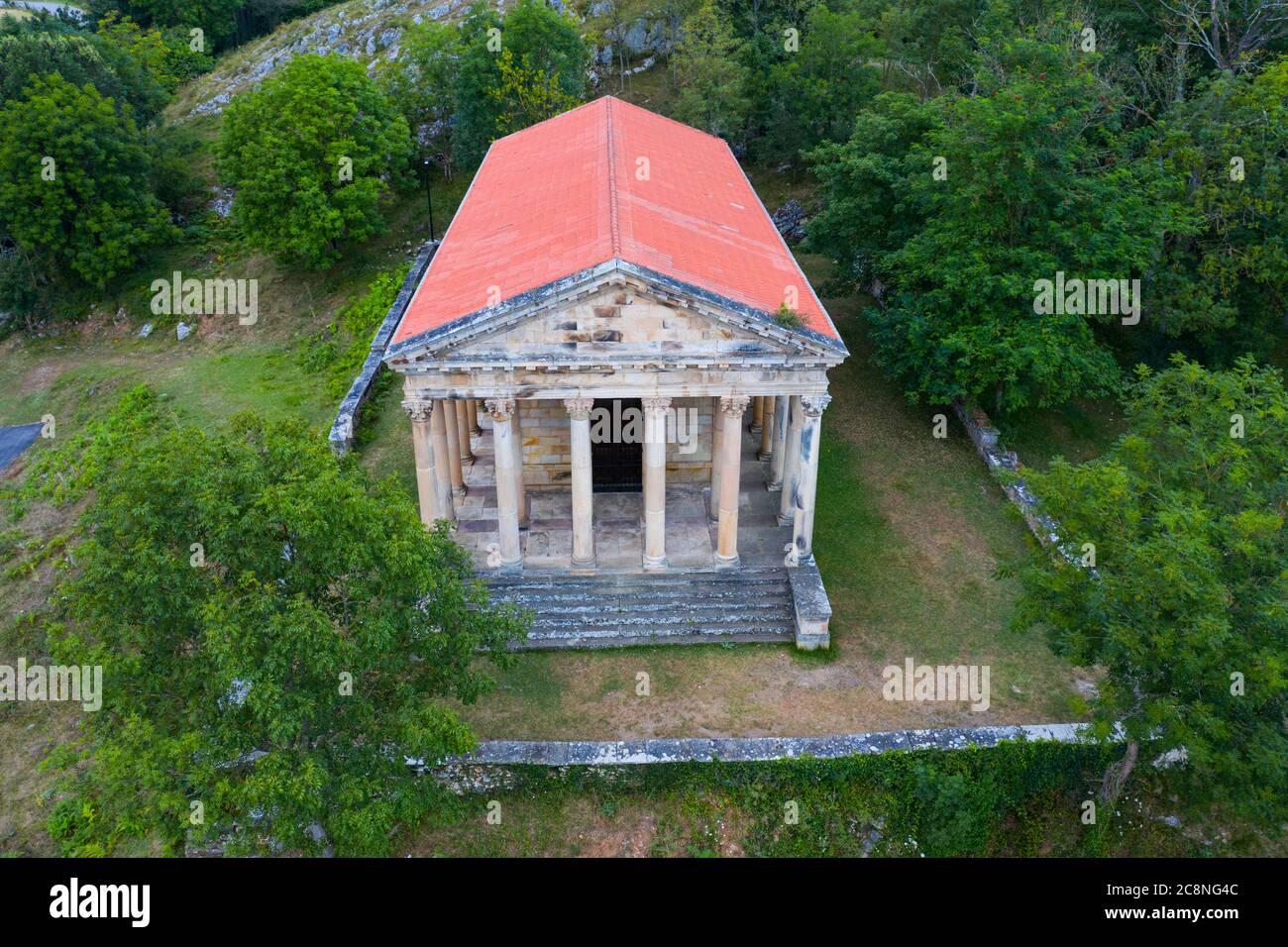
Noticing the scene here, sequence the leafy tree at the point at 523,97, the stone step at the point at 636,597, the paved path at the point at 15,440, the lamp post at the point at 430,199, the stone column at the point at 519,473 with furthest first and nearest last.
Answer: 1. the lamp post at the point at 430,199
2. the leafy tree at the point at 523,97
3. the paved path at the point at 15,440
4. the stone column at the point at 519,473
5. the stone step at the point at 636,597

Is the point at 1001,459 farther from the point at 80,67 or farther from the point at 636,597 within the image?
the point at 80,67

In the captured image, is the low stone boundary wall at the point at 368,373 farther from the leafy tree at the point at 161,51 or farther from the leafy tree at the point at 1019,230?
the leafy tree at the point at 161,51

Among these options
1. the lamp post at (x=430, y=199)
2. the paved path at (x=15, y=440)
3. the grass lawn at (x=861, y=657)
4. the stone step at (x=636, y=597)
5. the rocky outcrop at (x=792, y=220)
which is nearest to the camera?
the grass lawn at (x=861, y=657)

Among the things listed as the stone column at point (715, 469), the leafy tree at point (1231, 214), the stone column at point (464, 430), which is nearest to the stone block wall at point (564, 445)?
the stone column at point (715, 469)

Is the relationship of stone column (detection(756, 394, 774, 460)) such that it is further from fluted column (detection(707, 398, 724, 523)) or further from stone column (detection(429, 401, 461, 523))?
stone column (detection(429, 401, 461, 523))

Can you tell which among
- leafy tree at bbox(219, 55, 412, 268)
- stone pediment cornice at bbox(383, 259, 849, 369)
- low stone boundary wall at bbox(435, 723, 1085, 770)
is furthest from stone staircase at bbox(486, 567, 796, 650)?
leafy tree at bbox(219, 55, 412, 268)

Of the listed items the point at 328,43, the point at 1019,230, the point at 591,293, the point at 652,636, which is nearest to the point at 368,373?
the point at 591,293

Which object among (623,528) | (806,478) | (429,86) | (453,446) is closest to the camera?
(806,478)
